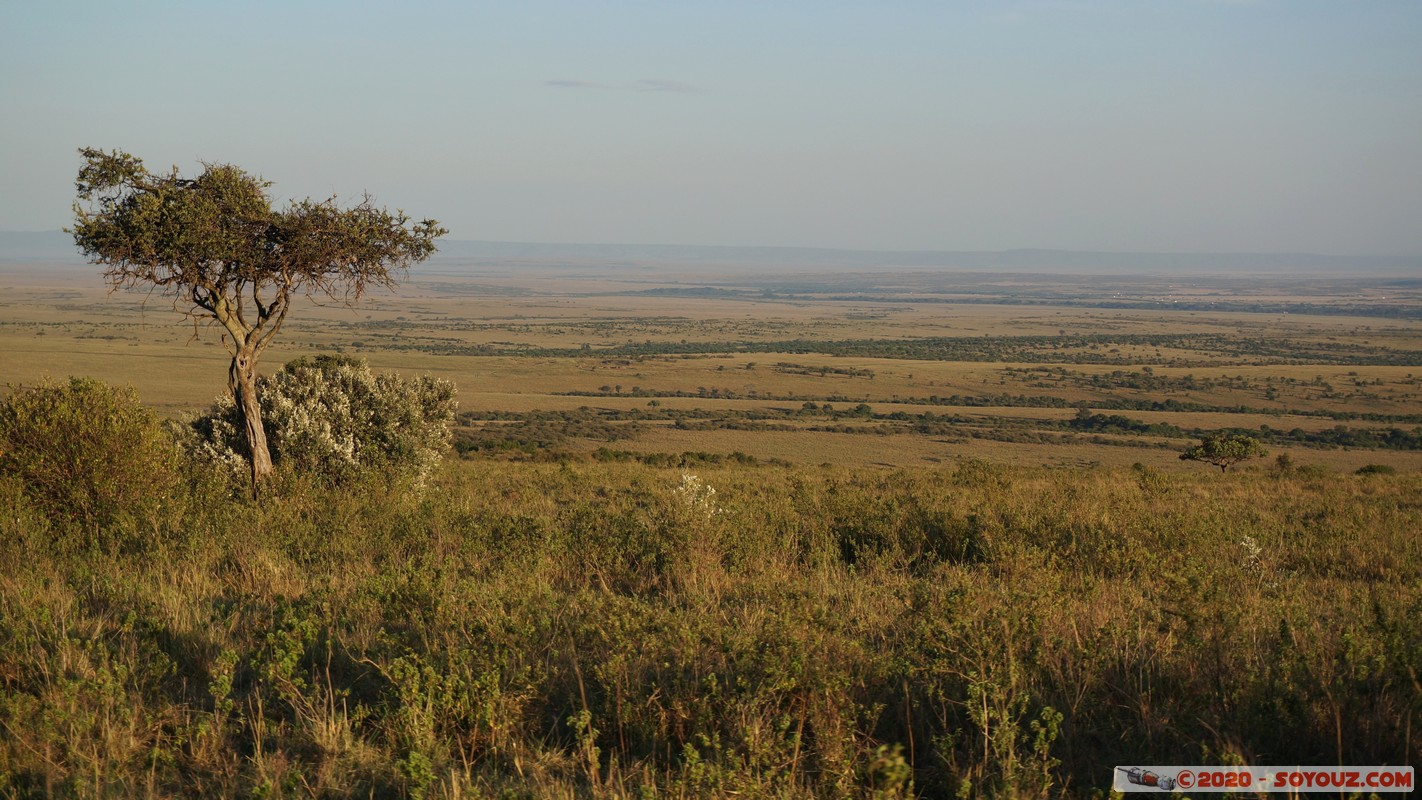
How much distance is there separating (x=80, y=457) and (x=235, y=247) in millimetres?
2637

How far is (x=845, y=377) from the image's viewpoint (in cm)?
7688

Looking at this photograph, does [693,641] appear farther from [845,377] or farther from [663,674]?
[845,377]

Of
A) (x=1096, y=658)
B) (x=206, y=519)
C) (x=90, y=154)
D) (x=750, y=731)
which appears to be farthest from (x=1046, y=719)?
(x=90, y=154)

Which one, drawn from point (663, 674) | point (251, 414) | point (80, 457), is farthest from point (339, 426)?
point (663, 674)

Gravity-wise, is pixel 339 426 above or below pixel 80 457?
below

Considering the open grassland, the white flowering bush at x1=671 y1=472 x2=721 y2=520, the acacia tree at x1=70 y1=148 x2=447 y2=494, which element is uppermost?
the acacia tree at x1=70 y1=148 x2=447 y2=494

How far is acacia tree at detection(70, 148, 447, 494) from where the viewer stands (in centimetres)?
1013

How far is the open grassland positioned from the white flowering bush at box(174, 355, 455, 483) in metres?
2.27

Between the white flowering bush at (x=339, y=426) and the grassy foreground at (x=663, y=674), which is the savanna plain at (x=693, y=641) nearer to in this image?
the grassy foreground at (x=663, y=674)

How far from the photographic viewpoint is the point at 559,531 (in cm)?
885

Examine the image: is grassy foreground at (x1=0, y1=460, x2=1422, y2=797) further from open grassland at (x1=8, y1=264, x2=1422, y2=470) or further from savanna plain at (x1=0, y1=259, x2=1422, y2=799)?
open grassland at (x1=8, y1=264, x2=1422, y2=470)

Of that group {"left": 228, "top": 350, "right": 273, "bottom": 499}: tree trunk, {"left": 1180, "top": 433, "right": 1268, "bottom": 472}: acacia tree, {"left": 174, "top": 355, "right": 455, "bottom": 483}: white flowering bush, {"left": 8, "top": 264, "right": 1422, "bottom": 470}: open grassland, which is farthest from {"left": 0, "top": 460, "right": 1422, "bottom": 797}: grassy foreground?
{"left": 1180, "top": 433, "right": 1268, "bottom": 472}: acacia tree

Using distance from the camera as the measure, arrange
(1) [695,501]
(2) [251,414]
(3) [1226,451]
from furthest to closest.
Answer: (3) [1226,451] < (2) [251,414] < (1) [695,501]

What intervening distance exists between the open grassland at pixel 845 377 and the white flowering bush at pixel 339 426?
2.27 metres
